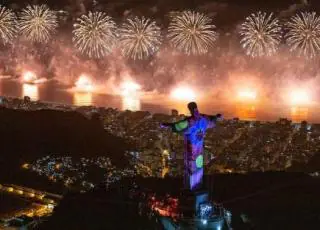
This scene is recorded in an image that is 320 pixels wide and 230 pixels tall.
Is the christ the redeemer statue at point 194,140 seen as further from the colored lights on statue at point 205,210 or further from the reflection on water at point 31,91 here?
the reflection on water at point 31,91

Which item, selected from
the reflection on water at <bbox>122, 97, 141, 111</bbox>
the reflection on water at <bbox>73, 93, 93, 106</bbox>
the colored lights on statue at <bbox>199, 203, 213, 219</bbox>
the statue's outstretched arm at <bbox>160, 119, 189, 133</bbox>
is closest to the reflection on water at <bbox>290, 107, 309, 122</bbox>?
the reflection on water at <bbox>122, 97, 141, 111</bbox>

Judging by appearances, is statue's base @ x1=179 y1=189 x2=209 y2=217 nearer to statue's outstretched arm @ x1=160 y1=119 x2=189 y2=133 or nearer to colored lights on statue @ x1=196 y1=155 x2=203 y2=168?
colored lights on statue @ x1=196 y1=155 x2=203 y2=168

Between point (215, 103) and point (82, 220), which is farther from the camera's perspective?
point (215, 103)

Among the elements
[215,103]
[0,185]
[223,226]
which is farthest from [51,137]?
[223,226]

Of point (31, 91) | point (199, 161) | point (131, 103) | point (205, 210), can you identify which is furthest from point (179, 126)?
point (31, 91)

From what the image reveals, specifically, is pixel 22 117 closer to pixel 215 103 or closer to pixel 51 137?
pixel 51 137

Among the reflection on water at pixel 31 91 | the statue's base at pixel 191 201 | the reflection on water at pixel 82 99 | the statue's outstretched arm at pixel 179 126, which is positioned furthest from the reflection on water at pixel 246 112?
the statue's outstretched arm at pixel 179 126
